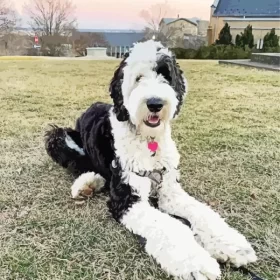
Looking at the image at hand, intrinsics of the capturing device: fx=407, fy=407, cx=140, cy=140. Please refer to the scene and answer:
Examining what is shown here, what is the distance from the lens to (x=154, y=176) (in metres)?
2.24

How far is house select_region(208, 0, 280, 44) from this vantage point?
17955mm

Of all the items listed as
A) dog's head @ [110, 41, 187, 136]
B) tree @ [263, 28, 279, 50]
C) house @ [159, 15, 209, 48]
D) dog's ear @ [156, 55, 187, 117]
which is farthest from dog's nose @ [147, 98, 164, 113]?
tree @ [263, 28, 279, 50]

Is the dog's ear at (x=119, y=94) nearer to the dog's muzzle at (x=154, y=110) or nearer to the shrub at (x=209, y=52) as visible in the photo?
the dog's muzzle at (x=154, y=110)

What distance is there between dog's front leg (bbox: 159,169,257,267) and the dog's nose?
18.5 inches

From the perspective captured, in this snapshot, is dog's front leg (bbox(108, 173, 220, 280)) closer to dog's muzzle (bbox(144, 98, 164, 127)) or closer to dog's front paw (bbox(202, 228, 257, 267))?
dog's front paw (bbox(202, 228, 257, 267))

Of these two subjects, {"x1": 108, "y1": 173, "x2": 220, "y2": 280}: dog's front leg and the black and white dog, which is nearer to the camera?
{"x1": 108, "y1": 173, "x2": 220, "y2": 280}: dog's front leg

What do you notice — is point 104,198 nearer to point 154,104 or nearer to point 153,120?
point 153,120

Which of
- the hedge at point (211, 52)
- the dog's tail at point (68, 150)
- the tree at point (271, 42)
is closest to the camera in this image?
the dog's tail at point (68, 150)

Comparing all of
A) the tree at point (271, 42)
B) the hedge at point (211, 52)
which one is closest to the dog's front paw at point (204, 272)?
the hedge at point (211, 52)

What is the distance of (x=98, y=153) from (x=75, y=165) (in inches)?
16.6

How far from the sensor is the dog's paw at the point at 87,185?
2.50 m

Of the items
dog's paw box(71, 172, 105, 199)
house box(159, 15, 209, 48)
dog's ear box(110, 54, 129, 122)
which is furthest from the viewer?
house box(159, 15, 209, 48)

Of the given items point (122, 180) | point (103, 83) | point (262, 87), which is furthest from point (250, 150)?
point (103, 83)

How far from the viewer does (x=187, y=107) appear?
17.1 ft
